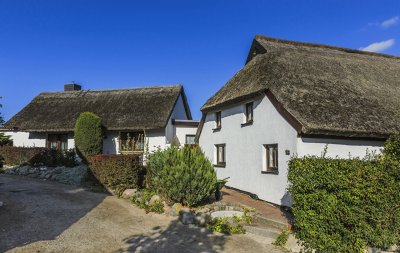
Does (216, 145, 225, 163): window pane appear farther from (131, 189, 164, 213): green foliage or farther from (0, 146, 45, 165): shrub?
(0, 146, 45, 165): shrub

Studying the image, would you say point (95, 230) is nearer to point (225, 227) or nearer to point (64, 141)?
point (225, 227)

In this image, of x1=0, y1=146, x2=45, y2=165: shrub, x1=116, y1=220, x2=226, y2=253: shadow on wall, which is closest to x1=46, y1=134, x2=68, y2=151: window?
x1=0, y1=146, x2=45, y2=165: shrub

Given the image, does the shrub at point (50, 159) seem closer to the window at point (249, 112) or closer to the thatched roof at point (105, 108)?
the thatched roof at point (105, 108)

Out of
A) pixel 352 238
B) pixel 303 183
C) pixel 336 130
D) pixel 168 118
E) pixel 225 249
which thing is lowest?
pixel 225 249

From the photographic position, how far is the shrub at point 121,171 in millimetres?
12906

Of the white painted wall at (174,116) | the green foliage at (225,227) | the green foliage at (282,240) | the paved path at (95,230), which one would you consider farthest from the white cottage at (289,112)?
the white painted wall at (174,116)

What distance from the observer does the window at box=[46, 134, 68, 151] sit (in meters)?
23.2

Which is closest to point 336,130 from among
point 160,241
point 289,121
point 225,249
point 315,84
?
point 289,121

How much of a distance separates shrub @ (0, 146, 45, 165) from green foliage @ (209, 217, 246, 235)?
532 inches

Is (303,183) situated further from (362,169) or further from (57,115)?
(57,115)

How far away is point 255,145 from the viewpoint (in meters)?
13.3

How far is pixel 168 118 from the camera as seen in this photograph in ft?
69.1

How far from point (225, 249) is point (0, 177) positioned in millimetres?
13866

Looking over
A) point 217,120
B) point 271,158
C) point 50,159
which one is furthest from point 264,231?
point 50,159
